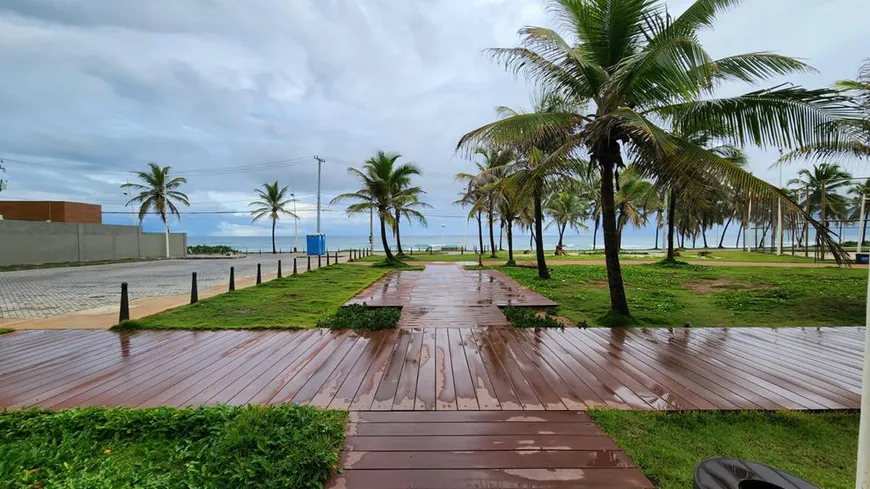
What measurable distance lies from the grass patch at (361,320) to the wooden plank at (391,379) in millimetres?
866

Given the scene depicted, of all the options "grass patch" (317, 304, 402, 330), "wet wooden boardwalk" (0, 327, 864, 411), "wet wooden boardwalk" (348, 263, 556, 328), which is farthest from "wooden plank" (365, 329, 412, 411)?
"wet wooden boardwalk" (348, 263, 556, 328)

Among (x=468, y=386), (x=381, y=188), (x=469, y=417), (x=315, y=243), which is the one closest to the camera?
(x=469, y=417)

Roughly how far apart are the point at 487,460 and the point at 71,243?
3082cm

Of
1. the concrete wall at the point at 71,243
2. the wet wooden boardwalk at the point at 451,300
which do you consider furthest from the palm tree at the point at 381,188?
the concrete wall at the point at 71,243

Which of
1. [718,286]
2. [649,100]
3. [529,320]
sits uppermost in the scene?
[649,100]

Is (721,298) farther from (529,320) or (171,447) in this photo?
(171,447)

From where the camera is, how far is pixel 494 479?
7.54 feet

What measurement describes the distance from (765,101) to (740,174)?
100 cm

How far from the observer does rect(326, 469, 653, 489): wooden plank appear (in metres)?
2.23

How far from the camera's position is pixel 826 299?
8828 mm

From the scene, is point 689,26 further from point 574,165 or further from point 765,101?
point 574,165

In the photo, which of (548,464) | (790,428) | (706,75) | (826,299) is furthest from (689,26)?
(826,299)

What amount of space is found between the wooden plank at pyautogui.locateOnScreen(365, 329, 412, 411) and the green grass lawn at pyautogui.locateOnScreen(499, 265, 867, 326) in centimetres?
320

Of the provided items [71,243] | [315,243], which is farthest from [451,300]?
[71,243]
